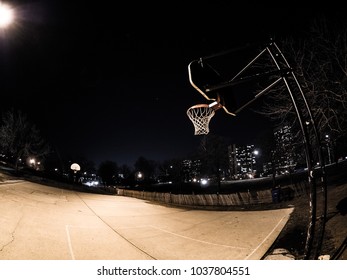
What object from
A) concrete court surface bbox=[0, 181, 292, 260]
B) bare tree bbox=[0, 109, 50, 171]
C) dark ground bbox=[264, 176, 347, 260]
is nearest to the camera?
dark ground bbox=[264, 176, 347, 260]

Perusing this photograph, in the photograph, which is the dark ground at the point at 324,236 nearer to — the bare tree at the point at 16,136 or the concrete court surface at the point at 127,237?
the concrete court surface at the point at 127,237

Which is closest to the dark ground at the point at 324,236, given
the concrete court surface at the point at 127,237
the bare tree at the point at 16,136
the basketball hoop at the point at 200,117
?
the concrete court surface at the point at 127,237

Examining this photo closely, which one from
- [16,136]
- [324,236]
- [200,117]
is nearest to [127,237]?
[200,117]

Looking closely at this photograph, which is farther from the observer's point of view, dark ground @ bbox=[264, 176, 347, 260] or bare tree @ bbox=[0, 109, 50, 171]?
bare tree @ bbox=[0, 109, 50, 171]

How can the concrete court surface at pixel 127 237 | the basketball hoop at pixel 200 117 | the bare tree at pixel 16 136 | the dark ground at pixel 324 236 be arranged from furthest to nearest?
the bare tree at pixel 16 136, the basketball hoop at pixel 200 117, the concrete court surface at pixel 127 237, the dark ground at pixel 324 236

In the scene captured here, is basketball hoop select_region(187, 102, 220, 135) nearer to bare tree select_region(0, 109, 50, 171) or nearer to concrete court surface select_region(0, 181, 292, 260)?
concrete court surface select_region(0, 181, 292, 260)

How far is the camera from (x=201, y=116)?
6.80m

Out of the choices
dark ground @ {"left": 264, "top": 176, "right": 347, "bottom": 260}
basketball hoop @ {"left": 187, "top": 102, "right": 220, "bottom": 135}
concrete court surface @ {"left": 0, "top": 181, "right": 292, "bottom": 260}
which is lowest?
concrete court surface @ {"left": 0, "top": 181, "right": 292, "bottom": 260}

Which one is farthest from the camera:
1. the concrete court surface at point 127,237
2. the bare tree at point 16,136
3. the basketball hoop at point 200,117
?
the bare tree at point 16,136

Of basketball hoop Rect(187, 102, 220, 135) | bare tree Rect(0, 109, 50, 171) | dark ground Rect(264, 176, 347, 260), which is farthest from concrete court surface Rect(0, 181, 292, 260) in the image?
bare tree Rect(0, 109, 50, 171)

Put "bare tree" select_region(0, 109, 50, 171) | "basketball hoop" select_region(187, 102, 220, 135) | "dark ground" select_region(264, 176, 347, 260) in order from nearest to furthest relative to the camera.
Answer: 1. "dark ground" select_region(264, 176, 347, 260)
2. "basketball hoop" select_region(187, 102, 220, 135)
3. "bare tree" select_region(0, 109, 50, 171)

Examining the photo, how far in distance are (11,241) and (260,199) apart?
1442cm
